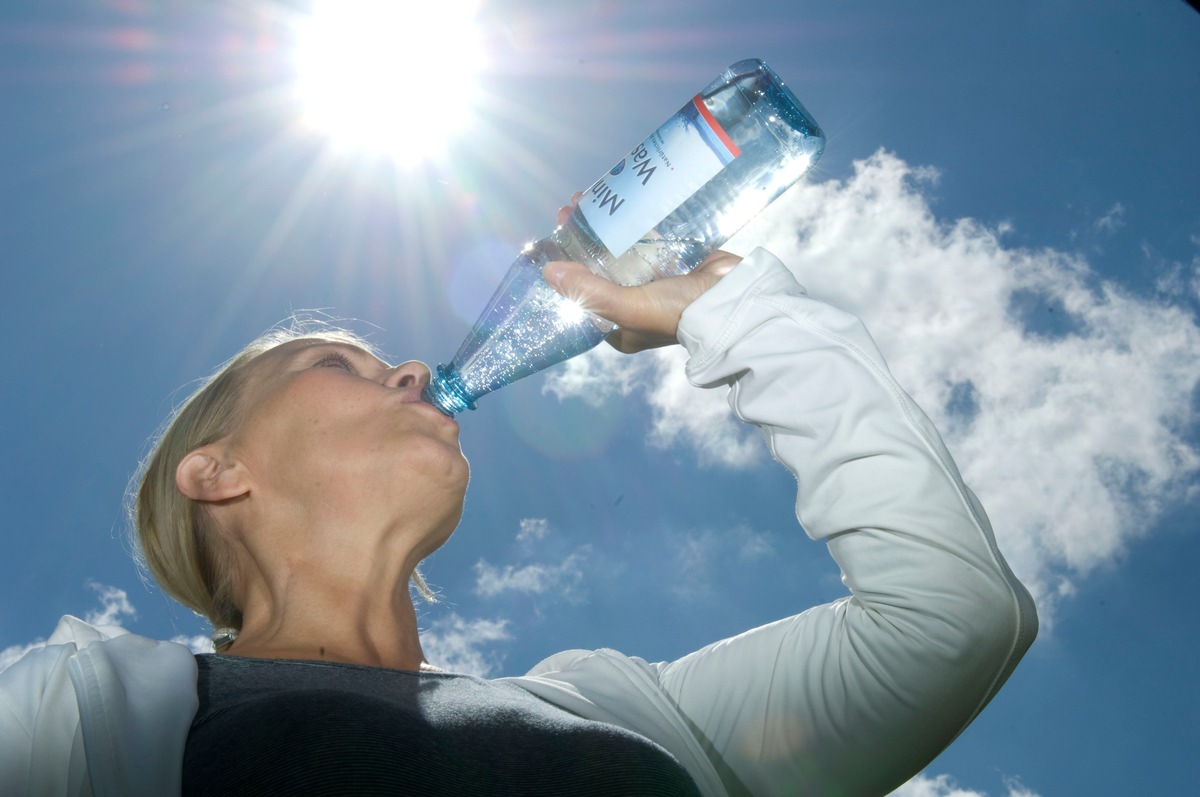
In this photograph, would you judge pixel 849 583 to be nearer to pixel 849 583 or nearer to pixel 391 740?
pixel 849 583

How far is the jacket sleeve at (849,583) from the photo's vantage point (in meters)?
1.43

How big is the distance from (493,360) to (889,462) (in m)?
1.52

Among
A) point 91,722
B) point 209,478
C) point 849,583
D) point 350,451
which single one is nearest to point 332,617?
point 350,451

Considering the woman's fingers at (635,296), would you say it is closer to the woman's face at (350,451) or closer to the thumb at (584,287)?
the thumb at (584,287)

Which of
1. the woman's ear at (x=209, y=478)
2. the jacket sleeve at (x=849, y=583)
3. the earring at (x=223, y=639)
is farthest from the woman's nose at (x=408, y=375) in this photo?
the jacket sleeve at (x=849, y=583)

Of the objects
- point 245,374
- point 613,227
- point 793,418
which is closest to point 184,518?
point 245,374

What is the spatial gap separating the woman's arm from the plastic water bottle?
57 cm

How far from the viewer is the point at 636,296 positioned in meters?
1.79

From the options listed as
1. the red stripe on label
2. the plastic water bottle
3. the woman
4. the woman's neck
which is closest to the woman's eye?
the woman

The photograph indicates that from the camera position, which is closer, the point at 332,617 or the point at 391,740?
the point at 391,740

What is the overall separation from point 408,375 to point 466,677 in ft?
3.16

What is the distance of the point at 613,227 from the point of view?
1.94 metres

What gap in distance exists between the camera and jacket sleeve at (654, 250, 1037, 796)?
143 centimetres

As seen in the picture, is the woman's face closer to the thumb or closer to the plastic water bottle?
the plastic water bottle
